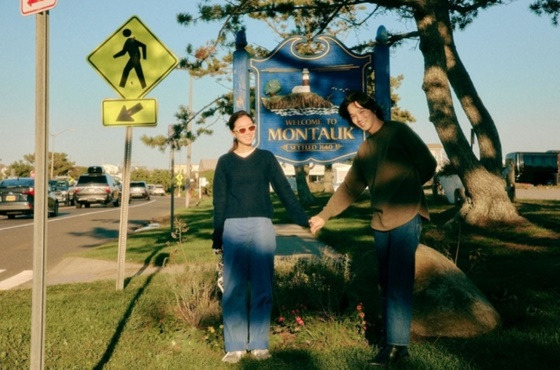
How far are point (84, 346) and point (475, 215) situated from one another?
8.44m

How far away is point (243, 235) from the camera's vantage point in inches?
175

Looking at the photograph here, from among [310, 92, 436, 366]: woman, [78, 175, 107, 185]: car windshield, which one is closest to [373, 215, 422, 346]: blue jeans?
[310, 92, 436, 366]: woman

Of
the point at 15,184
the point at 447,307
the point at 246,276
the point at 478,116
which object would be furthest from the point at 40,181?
the point at 15,184

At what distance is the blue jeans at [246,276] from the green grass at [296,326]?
0.61 ft

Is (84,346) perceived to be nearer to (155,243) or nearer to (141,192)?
(155,243)

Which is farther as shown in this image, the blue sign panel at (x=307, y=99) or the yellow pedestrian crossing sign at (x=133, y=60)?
the yellow pedestrian crossing sign at (x=133, y=60)

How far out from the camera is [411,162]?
4.20 m

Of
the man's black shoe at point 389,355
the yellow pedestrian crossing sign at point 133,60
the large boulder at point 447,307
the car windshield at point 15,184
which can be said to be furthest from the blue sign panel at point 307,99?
the car windshield at point 15,184

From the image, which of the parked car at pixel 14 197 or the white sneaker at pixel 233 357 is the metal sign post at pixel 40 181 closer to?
the white sneaker at pixel 233 357

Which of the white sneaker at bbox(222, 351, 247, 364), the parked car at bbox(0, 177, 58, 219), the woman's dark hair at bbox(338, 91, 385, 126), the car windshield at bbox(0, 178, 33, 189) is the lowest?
the white sneaker at bbox(222, 351, 247, 364)

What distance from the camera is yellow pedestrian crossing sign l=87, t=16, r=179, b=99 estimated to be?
6750mm

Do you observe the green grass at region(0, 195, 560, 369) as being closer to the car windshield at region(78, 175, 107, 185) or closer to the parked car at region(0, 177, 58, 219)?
the parked car at region(0, 177, 58, 219)

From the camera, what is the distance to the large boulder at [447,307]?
15.8 feet

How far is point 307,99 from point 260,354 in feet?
8.72
